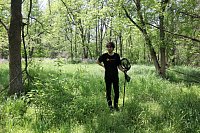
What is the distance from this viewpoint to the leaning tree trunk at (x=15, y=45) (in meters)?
7.44

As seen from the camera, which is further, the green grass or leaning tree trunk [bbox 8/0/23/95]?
leaning tree trunk [bbox 8/0/23/95]

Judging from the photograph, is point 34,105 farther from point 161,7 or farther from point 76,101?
point 161,7

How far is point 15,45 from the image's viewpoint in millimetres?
7562

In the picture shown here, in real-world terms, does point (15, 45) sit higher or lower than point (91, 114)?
higher

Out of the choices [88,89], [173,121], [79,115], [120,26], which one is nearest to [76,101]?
[79,115]

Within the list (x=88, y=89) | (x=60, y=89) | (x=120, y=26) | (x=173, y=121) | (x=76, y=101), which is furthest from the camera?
(x=120, y=26)

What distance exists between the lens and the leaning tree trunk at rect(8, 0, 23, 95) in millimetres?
7441

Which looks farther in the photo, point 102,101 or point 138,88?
point 138,88

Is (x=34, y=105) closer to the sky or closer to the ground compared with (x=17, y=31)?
closer to the ground

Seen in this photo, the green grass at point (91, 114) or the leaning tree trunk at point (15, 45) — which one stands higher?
the leaning tree trunk at point (15, 45)

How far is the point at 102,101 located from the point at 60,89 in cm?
121

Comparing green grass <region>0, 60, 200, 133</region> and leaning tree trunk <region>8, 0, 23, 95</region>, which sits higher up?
leaning tree trunk <region>8, 0, 23, 95</region>

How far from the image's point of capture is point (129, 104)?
709cm

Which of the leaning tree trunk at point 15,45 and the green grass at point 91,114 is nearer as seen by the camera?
the green grass at point 91,114
